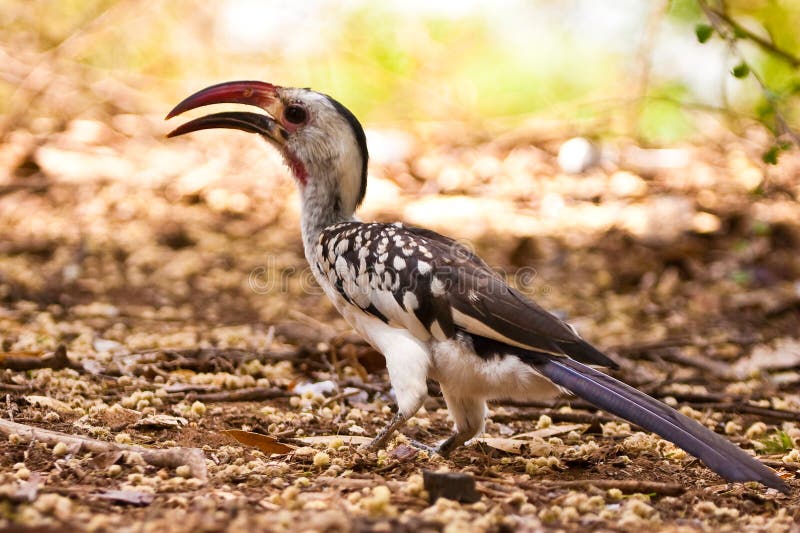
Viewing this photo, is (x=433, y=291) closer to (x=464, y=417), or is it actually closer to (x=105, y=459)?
(x=464, y=417)

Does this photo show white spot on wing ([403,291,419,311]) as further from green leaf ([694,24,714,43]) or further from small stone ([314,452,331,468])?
green leaf ([694,24,714,43])

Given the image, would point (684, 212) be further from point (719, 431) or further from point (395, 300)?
point (395, 300)

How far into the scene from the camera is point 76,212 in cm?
706

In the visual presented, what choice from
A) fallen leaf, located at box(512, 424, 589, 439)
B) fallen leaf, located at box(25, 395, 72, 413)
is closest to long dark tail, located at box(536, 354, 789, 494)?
fallen leaf, located at box(512, 424, 589, 439)

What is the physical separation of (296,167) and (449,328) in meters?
1.17

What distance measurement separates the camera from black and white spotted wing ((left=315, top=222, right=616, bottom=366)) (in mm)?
2912

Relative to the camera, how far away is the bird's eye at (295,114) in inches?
149

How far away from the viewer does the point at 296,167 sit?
3.84 metres

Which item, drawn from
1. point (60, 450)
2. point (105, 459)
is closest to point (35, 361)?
point (60, 450)

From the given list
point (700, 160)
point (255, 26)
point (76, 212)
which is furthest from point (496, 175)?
point (76, 212)

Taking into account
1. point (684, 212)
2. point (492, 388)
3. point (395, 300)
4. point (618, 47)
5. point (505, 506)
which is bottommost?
point (505, 506)

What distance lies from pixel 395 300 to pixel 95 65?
6209 millimetres

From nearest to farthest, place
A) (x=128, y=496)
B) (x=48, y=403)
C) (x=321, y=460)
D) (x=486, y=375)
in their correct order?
1. (x=128, y=496)
2. (x=321, y=460)
3. (x=486, y=375)
4. (x=48, y=403)

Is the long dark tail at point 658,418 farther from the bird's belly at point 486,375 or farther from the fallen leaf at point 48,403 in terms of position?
the fallen leaf at point 48,403
